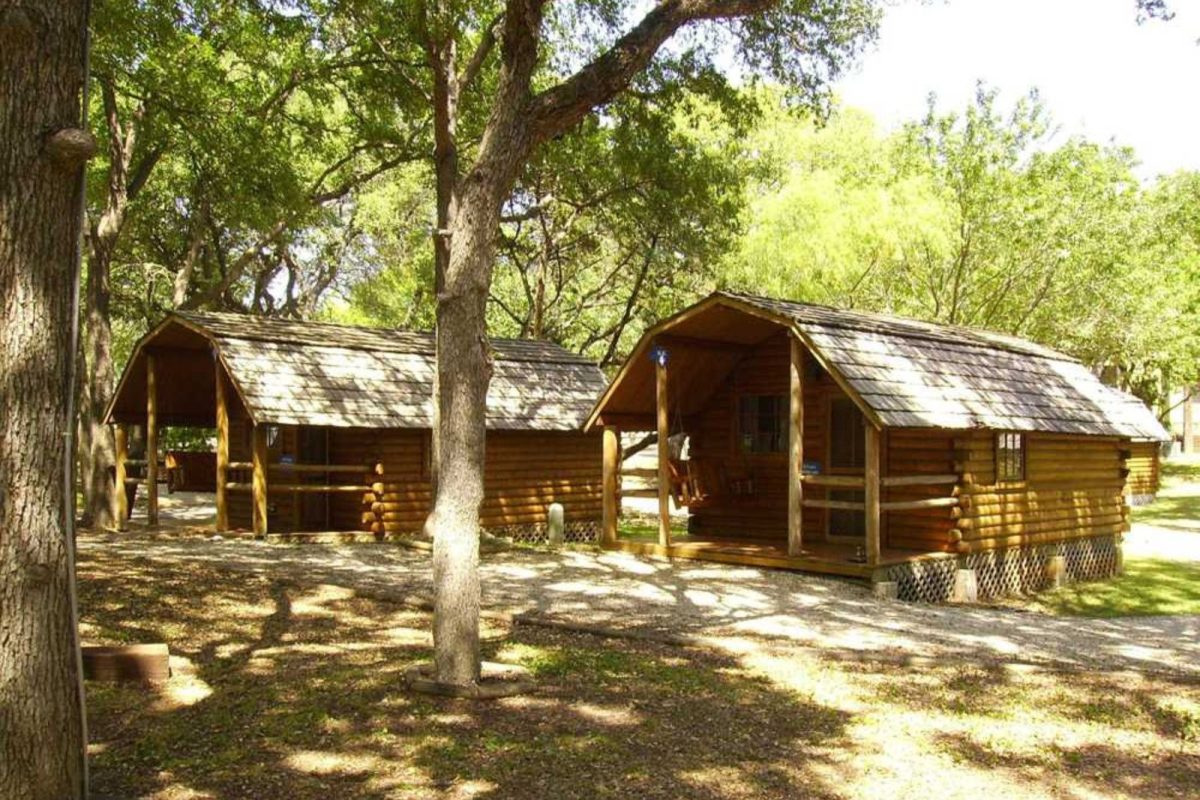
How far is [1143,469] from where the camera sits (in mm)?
35594

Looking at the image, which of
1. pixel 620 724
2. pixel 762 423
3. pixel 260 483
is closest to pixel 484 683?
pixel 620 724

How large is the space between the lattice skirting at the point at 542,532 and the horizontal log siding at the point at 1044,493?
24.6 feet

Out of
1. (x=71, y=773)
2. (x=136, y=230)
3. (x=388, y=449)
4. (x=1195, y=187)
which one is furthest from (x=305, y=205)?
(x=1195, y=187)

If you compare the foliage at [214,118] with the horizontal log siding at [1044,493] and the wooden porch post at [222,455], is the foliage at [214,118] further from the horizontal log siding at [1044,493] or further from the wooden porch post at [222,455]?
the horizontal log siding at [1044,493]

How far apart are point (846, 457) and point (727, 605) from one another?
5488 millimetres

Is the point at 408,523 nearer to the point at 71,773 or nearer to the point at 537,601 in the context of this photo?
the point at 537,601

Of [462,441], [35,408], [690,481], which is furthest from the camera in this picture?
[690,481]

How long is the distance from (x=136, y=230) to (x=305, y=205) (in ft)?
30.2

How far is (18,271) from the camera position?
207 inches

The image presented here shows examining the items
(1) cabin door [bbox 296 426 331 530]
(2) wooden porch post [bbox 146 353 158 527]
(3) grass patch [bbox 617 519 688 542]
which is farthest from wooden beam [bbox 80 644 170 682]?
(3) grass patch [bbox 617 519 688 542]

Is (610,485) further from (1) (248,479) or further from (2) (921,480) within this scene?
(1) (248,479)

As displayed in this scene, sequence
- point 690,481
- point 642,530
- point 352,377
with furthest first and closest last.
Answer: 1. point 642,530
2. point 352,377
3. point 690,481

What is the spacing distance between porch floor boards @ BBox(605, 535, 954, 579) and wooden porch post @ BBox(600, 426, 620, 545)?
186 millimetres

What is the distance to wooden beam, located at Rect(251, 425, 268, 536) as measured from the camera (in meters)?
17.8
